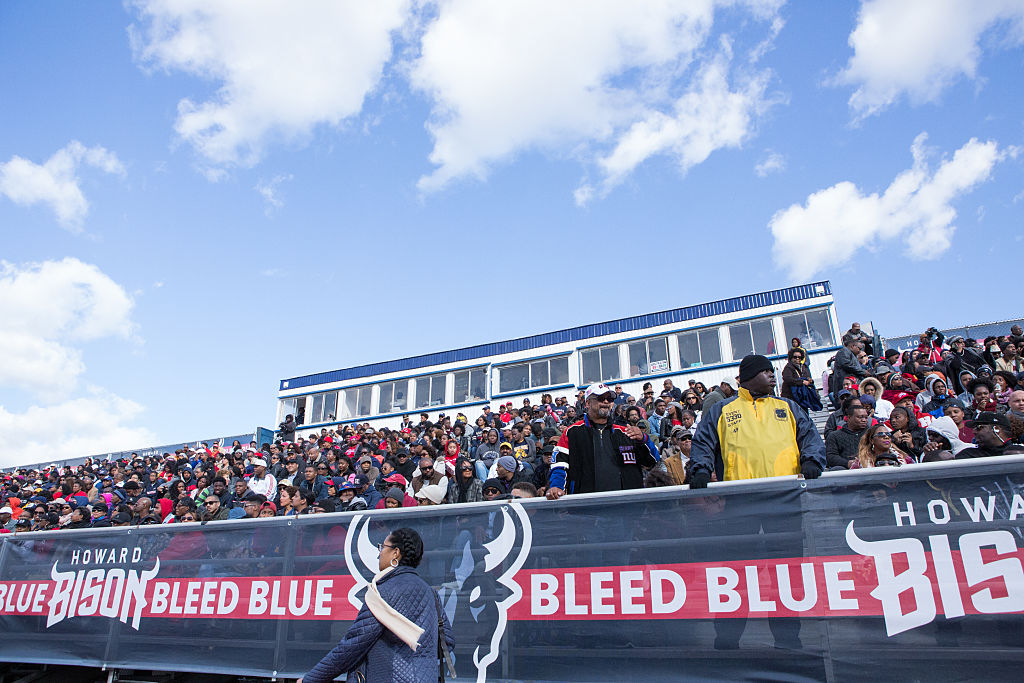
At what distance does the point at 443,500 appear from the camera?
31.2ft

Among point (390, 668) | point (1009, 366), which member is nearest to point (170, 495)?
point (390, 668)

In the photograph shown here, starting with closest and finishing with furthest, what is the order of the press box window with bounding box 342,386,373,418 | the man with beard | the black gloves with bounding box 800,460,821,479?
the black gloves with bounding box 800,460,821,479
the man with beard
the press box window with bounding box 342,386,373,418

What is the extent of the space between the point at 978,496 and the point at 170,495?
14095 millimetres

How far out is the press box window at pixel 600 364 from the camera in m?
27.3

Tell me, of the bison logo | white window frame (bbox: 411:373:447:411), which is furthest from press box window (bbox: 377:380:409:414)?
the bison logo

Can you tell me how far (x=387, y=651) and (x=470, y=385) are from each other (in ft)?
88.2

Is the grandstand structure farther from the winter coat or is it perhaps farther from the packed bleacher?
the winter coat

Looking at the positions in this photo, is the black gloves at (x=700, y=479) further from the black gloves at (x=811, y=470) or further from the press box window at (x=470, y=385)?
the press box window at (x=470, y=385)

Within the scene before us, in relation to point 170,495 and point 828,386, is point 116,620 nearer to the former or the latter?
point 170,495

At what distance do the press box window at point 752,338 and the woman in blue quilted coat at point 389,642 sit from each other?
2267 centimetres

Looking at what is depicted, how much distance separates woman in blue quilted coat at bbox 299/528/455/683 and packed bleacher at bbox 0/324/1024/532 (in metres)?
2.16

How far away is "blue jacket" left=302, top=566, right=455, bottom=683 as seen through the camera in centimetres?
344

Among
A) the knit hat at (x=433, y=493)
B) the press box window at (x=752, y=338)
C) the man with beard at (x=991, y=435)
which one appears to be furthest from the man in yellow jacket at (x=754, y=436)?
the press box window at (x=752, y=338)

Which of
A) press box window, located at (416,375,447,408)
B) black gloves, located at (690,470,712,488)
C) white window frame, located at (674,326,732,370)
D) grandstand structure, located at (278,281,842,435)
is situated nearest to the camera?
black gloves, located at (690,470,712,488)
